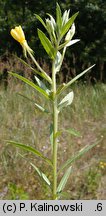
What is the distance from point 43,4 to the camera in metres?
7.53

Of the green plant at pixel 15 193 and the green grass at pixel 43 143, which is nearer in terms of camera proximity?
the green plant at pixel 15 193

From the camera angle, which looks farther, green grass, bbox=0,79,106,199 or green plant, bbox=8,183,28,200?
green grass, bbox=0,79,106,199

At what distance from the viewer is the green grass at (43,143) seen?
8.25 feet

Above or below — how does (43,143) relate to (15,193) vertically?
above

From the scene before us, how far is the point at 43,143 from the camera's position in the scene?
296 cm

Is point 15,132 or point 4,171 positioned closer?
point 4,171

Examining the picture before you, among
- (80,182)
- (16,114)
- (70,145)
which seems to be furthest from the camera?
(16,114)

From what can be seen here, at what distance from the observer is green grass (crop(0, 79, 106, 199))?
252 cm

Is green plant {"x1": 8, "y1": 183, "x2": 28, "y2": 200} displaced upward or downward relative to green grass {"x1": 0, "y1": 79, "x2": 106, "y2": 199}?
downward

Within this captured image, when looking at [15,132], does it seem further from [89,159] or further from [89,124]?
[89,124]

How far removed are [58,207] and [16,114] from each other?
8.46 ft

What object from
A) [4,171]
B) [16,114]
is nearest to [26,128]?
[16,114]

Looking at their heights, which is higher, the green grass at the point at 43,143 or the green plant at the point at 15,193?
the green grass at the point at 43,143

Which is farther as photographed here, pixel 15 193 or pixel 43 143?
pixel 43 143
